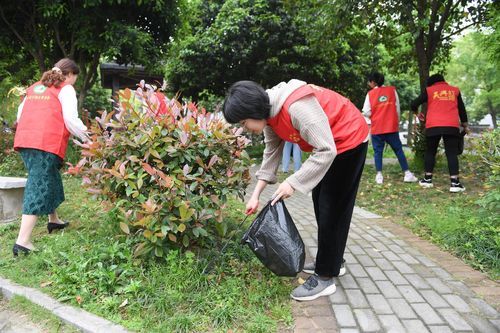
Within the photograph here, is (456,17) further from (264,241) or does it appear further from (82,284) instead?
(82,284)

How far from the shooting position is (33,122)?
137 inches

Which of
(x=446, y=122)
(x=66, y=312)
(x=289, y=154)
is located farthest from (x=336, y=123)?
(x=289, y=154)

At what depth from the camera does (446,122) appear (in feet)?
18.1

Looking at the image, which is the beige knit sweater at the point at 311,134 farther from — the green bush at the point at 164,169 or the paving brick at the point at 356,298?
the paving brick at the point at 356,298

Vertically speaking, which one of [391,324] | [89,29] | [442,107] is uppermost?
[89,29]

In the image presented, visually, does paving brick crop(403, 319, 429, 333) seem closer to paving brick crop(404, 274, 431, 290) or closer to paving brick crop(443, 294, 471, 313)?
paving brick crop(443, 294, 471, 313)

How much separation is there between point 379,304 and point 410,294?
30cm

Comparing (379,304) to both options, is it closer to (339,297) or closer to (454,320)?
(339,297)

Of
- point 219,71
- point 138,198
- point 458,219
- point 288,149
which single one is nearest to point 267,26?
point 219,71

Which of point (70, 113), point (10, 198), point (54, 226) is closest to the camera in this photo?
point (70, 113)

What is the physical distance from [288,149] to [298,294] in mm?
5240

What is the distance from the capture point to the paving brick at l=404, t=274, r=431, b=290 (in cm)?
293

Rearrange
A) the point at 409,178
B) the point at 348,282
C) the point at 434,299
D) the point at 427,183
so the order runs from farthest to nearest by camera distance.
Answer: the point at 409,178
the point at 427,183
the point at 348,282
the point at 434,299

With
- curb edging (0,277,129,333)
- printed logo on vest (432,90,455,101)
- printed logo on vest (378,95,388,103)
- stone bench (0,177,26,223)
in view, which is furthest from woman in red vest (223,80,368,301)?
printed logo on vest (378,95,388,103)
